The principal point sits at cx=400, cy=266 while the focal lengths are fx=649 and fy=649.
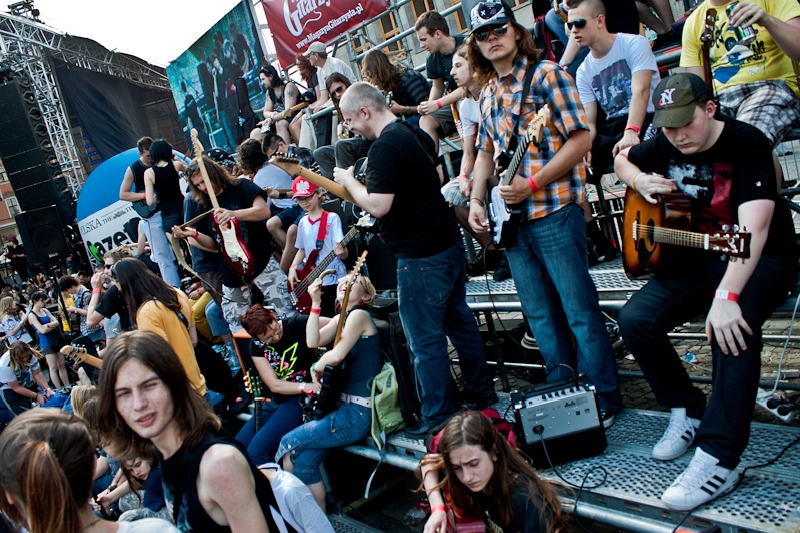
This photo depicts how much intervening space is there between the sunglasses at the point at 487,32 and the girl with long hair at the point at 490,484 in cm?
200

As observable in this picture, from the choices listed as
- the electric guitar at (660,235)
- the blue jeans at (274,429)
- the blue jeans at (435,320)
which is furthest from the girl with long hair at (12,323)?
the electric guitar at (660,235)

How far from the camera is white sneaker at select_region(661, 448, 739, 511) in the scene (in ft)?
8.87

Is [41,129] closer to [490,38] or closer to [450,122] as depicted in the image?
[450,122]

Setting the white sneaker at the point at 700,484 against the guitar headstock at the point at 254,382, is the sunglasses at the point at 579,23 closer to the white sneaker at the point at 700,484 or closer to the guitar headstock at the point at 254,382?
the white sneaker at the point at 700,484

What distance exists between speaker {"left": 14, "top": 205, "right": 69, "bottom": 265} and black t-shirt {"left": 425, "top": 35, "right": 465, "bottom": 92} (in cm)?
1701

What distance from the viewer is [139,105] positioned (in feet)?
94.3

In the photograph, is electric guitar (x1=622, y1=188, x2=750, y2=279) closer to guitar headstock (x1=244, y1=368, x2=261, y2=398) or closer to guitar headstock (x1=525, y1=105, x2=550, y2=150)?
guitar headstock (x1=525, y1=105, x2=550, y2=150)

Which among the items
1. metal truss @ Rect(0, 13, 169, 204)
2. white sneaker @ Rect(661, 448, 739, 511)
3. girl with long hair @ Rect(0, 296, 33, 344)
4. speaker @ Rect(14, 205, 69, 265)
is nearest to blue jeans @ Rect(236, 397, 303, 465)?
white sneaker @ Rect(661, 448, 739, 511)

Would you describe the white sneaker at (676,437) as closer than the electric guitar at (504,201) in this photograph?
Yes

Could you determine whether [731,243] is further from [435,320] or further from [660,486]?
[435,320]

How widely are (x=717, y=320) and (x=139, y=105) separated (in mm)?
29930

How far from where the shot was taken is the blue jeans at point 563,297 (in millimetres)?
3498

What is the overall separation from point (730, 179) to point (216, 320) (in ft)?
18.3

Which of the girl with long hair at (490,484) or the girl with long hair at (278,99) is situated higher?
the girl with long hair at (278,99)
